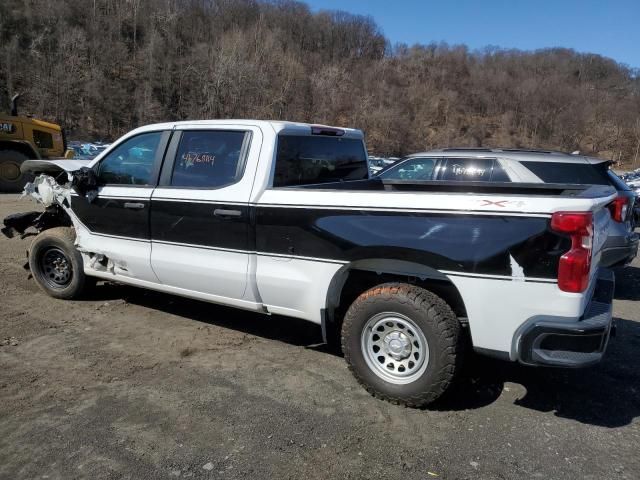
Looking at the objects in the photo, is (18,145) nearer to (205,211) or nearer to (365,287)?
(205,211)

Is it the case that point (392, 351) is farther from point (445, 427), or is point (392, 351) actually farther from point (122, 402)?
point (122, 402)

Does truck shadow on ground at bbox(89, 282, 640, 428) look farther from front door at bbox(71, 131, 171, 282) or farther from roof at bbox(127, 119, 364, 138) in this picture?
roof at bbox(127, 119, 364, 138)

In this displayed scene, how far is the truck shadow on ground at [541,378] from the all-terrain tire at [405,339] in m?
0.28

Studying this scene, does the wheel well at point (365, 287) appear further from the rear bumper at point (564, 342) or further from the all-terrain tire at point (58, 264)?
the all-terrain tire at point (58, 264)

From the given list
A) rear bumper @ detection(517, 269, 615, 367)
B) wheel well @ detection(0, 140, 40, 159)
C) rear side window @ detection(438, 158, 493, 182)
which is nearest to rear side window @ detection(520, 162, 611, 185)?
rear side window @ detection(438, 158, 493, 182)

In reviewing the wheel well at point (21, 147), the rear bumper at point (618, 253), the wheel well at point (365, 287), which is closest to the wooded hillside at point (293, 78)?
the wheel well at point (21, 147)

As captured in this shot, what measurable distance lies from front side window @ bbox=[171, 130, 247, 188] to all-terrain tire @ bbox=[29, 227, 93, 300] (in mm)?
1703

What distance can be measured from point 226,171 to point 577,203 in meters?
2.65

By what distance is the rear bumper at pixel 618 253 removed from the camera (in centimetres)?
619

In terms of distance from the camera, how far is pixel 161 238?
4672 mm

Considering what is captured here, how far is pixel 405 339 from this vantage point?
3592 millimetres

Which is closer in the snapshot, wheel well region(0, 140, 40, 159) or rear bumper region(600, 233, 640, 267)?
rear bumper region(600, 233, 640, 267)

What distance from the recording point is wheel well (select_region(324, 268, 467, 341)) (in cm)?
361

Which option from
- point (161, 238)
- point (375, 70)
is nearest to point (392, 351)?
point (161, 238)
